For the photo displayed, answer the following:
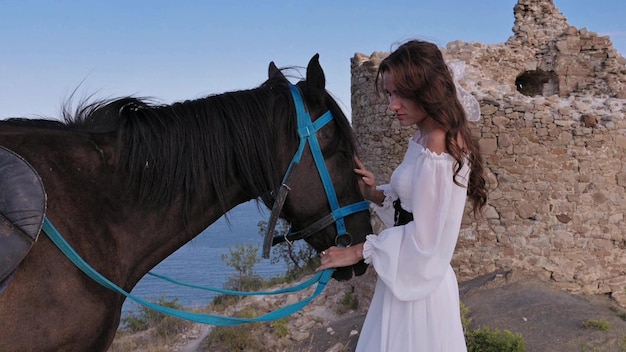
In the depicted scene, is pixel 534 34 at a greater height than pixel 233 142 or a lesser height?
greater

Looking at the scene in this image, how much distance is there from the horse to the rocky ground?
436cm

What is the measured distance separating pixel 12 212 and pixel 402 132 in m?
6.42

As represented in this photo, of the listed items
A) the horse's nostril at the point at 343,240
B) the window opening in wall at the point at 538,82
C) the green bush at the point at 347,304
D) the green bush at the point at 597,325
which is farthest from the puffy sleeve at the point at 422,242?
the window opening in wall at the point at 538,82

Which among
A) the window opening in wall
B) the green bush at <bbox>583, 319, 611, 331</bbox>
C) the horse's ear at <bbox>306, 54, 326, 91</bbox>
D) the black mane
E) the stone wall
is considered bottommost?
the green bush at <bbox>583, 319, 611, 331</bbox>

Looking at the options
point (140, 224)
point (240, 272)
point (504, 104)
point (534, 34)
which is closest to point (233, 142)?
point (140, 224)

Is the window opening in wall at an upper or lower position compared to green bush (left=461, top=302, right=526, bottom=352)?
upper

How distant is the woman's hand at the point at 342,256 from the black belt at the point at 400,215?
0.26 metres

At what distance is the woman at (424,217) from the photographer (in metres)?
2.11

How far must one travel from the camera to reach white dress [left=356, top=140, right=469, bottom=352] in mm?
2104

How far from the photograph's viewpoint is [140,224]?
79.7 inches

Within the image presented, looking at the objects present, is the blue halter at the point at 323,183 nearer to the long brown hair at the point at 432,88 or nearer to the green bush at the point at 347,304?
the long brown hair at the point at 432,88

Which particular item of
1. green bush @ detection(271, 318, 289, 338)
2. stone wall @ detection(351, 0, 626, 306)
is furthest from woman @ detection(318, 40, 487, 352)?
green bush @ detection(271, 318, 289, 338)

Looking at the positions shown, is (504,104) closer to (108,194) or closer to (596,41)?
(596,41)

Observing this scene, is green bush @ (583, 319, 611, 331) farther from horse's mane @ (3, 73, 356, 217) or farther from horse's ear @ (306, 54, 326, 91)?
horse's ear @ (306, 54, 326, 91)
